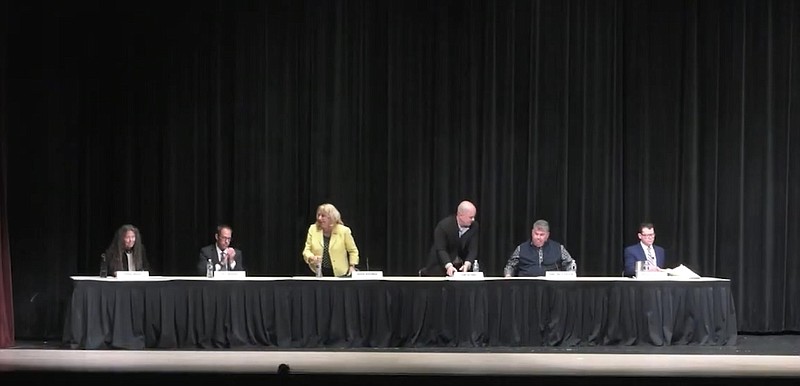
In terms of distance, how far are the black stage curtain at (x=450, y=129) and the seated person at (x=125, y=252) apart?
1863mm

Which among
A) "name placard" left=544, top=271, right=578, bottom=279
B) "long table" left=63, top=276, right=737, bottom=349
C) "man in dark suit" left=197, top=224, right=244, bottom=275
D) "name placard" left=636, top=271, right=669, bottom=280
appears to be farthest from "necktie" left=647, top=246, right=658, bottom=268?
"man in dark suit" left=197, top=224, right=244, bottom=275

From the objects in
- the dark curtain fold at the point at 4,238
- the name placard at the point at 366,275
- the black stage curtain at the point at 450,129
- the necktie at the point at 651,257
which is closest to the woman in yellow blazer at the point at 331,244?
the name placard at the point at 366,275

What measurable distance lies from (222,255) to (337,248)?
0.93 m

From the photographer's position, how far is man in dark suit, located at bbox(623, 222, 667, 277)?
864 cm

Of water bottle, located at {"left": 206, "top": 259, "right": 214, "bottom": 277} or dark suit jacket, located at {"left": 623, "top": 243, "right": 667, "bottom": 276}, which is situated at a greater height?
dark suit jacket, located at {"left": 623, "top": 243, "right": 667, "bottom": 276}

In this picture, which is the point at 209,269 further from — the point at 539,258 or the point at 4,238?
the point at 539,258

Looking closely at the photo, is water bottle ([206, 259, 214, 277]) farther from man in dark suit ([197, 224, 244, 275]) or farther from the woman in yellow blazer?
the woman in yellow blazer

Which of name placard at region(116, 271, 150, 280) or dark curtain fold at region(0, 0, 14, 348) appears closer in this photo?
name placard at region(116, 271, 150, 280)

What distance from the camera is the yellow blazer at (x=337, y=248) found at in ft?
27.9

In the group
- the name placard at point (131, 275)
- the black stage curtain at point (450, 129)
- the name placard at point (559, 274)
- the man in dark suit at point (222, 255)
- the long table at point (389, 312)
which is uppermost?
the black stage curtain at point (450, 129)

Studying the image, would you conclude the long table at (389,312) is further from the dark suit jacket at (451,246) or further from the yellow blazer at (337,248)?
the dark suit jacket at (451,246)

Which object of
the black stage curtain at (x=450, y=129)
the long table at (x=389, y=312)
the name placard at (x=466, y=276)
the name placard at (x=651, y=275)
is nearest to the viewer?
the long table at (x=389, y=312)

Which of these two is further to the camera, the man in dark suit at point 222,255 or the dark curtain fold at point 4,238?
the dark curtain fold at point 4,238

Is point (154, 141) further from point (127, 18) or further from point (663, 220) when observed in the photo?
point (663, 220)
